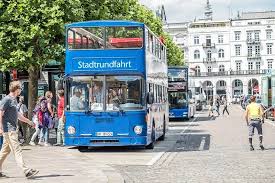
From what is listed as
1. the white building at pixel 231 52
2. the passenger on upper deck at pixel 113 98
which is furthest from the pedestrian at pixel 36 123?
the white building at pixel 231 52

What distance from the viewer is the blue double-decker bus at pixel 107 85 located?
62.5 ft

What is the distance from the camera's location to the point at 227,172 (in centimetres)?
1375

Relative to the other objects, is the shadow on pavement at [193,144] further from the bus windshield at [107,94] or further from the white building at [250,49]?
the white building at [250,49]

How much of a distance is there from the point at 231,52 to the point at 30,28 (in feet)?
410

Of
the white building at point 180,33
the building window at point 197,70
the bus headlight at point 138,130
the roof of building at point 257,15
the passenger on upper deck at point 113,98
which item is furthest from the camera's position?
the white building at point 180,33

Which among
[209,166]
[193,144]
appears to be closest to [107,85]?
[209,166]

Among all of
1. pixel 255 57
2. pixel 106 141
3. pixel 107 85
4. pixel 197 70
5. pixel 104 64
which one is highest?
pixel 255 57

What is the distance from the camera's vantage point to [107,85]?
19062 mm

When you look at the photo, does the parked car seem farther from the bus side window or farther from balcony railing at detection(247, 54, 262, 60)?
the bus side window

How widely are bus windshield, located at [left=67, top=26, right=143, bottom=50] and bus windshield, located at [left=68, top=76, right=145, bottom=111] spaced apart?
3.49ft

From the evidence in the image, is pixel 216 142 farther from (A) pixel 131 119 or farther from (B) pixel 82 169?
(B) pixel 82 169

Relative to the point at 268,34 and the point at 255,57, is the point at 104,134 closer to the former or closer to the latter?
the point at 255,57

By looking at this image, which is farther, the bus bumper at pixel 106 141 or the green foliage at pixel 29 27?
the green foliage at pixel 29 27

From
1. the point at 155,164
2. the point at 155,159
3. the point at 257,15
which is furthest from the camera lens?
the point at 257,15
